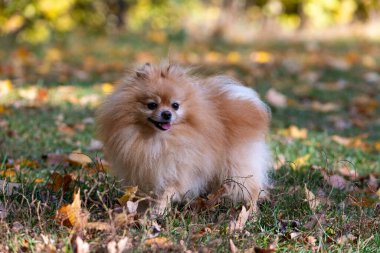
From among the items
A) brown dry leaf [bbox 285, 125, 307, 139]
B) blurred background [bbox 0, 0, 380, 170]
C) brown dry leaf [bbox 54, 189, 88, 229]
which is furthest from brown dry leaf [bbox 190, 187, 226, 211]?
brown dry leaf [bbox 285, 125, 307, 139]

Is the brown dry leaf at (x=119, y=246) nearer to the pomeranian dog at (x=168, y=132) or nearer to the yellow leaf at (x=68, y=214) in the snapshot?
the yellow leaf at (x=68, y=214)

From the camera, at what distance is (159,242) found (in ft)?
10.3

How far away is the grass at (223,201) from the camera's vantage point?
3361 mm

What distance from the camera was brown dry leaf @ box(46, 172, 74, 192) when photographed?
4.04m

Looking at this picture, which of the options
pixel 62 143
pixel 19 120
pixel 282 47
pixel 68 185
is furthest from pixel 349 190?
pixel 282 47

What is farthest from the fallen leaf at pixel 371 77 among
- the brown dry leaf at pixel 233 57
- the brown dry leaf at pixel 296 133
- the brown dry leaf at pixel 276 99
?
the brown dry leaf at pixel 296 133

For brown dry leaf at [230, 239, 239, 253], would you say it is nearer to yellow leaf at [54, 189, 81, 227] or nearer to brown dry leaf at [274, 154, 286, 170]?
yellow leaf at [54, 189, 81, 227]

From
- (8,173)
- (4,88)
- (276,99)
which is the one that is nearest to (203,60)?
(276,99)

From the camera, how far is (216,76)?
4242 millimetres

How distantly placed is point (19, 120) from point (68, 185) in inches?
88.5

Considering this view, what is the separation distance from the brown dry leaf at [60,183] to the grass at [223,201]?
1.3 inches

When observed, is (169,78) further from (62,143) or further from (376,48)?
(376,48)

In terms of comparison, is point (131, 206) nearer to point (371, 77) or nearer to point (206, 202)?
point (206, 202)

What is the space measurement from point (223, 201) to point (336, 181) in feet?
3.69
